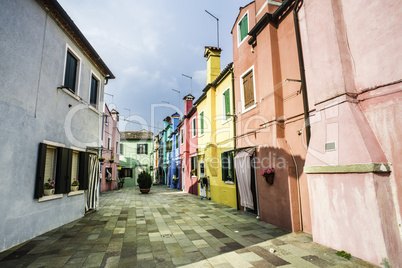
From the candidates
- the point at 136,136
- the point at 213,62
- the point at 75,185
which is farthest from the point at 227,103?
the point at 136,136

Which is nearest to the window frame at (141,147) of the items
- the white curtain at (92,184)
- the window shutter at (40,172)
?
the white curtain at (92,184)

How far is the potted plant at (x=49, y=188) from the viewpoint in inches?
239

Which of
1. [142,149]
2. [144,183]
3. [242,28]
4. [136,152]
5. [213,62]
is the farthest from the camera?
[142,149]

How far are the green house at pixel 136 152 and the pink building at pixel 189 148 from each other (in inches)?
517

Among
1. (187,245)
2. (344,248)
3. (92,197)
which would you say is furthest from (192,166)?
(344,248)

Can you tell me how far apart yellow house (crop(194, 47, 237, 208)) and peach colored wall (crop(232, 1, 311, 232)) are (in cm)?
254

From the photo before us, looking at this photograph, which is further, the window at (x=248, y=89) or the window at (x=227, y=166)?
the window at (x=227, y=166)

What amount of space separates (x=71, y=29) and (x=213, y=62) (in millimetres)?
8084

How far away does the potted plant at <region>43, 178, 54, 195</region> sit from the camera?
19.9 feet

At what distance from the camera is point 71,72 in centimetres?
769

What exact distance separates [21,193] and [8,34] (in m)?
3.57

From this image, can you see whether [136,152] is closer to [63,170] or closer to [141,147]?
[141,147]

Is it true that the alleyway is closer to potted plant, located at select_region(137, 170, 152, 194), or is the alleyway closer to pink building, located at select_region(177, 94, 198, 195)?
pink building, located at select_region(177, 94, 198, 195)

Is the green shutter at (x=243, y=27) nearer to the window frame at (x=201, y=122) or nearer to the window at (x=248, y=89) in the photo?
the window at (x=248, y=89)
